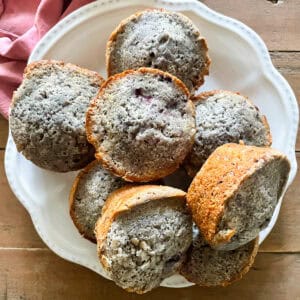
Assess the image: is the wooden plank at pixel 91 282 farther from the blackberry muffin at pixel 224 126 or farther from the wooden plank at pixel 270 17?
the wooden plank at pixel 270 17

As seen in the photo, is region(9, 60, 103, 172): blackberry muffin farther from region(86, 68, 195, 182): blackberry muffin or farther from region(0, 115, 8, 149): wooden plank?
region(0, 115, 8, 149): wooden plank

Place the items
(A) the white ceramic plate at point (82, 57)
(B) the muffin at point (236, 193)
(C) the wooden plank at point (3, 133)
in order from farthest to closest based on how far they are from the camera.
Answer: (C) the wooden plank at point (3, 133)
(A) the white ceramic plate at point (82, 57)
(B) the muffin at point (236, 193)

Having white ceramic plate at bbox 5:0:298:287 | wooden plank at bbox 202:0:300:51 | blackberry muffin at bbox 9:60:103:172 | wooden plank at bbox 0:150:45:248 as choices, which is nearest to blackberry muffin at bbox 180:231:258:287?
white ceramic plate at bbox 5:0:298:287

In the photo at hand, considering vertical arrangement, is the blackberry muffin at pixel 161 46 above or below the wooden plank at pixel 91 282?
above

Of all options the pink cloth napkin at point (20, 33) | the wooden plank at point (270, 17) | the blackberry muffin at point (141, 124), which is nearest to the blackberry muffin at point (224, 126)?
the blackberry muffin at point (141, 124)

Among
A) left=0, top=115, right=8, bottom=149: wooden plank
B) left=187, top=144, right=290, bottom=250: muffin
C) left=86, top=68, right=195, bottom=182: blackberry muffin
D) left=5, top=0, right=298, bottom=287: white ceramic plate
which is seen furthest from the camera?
left=0, top=115, right=8, bottom=149: wooden plank

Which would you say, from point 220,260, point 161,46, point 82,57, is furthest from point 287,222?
point 82,57
